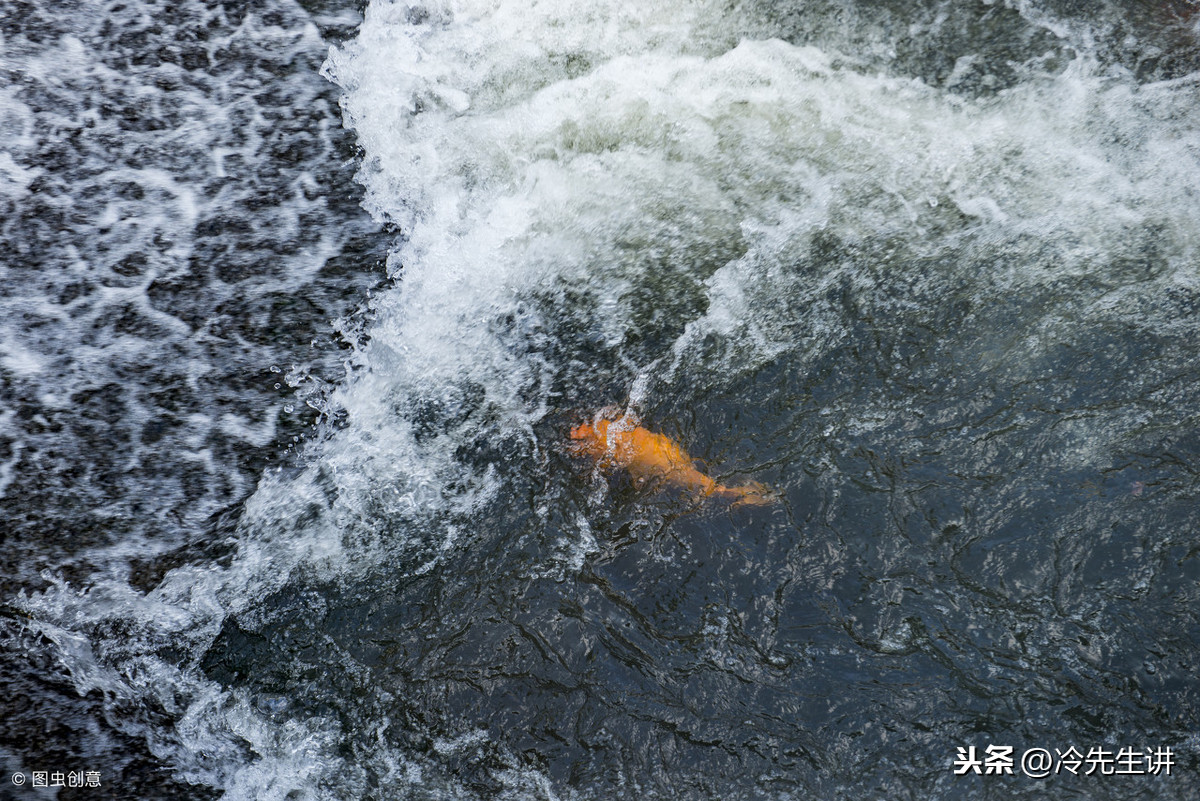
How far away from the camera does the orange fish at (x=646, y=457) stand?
11.3 feet

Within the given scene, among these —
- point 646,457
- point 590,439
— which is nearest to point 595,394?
point 590,439

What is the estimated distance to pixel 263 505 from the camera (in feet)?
11.7

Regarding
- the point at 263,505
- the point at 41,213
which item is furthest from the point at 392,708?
the point at 41,213

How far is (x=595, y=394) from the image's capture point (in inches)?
147

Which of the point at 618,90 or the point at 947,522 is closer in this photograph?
the point at 947,522

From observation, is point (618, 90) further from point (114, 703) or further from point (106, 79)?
point (114, 703)

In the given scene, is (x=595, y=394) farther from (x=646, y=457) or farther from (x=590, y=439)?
(x=646, y=457)

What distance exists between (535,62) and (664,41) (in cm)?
70

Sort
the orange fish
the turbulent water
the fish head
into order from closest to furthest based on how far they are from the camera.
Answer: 1. the turbulent water
2. the orange fish
3. the fish head

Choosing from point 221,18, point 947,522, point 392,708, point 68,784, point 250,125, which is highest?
point 221,18

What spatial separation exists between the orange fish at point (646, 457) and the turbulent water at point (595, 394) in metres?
0.08

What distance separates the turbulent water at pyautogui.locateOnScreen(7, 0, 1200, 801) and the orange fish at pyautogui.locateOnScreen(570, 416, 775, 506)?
0.08 m

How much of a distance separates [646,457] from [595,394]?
1.29 ft

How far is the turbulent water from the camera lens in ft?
10.3
